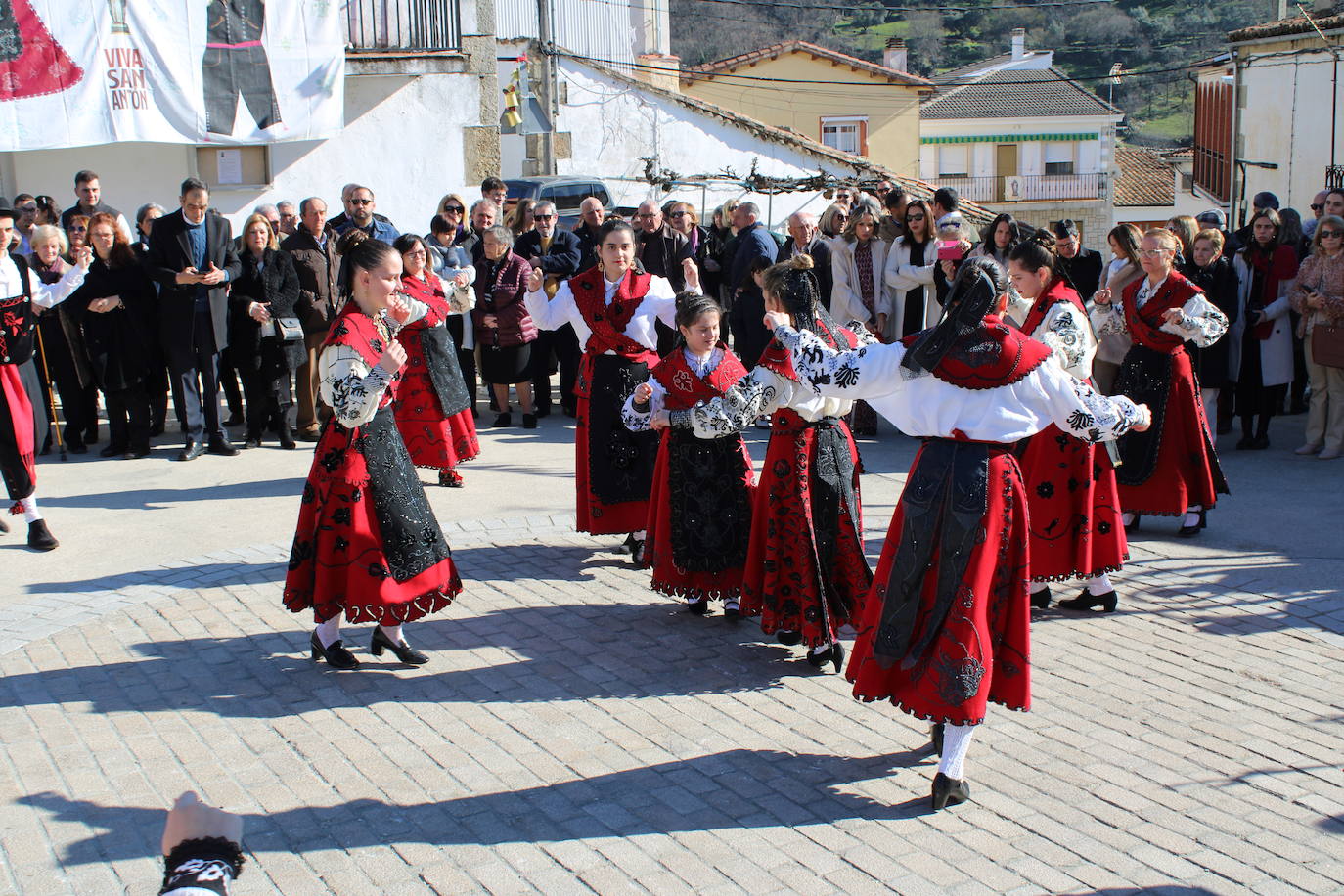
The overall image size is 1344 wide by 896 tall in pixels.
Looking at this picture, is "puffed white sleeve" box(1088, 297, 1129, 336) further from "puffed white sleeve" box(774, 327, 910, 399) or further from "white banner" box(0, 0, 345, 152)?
"white banner" box(0, 0, 345, 152)

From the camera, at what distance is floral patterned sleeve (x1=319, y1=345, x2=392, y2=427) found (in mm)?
5254

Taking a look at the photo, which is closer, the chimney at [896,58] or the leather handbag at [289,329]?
the leather handbag at [289,329]

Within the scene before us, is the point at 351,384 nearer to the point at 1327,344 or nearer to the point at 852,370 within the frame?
the point at 852,370

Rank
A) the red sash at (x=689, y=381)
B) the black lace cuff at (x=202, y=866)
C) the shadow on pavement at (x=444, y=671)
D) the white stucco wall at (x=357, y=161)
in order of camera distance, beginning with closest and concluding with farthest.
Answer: the black lace cuff at (x=202, y=866) < the shadow on pavement at (x=444, y=671) < the red sash at (x=689, y=381) < the white stucco wall at (x=357, y=161)

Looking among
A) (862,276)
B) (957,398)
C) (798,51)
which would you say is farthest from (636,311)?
(798,51)

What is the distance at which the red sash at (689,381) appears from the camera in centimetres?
599

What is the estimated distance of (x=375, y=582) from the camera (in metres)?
5.45

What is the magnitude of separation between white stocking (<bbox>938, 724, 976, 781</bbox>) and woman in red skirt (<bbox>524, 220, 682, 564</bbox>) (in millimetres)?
2934

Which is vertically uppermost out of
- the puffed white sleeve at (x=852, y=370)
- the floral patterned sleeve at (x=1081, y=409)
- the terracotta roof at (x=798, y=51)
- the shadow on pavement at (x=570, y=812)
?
the terracotta roof at (x=798, y=51)

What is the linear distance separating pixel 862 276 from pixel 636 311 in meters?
4.20

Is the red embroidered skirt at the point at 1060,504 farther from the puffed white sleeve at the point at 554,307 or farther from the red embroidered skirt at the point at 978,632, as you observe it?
the puffed white sleeve at the point at 554,307

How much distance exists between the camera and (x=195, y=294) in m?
9.98

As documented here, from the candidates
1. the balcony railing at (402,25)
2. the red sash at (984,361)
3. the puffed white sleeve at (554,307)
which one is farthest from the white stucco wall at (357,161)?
the red sash at (984,361)

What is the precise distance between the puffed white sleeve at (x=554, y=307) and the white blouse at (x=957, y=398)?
9.03 ft
